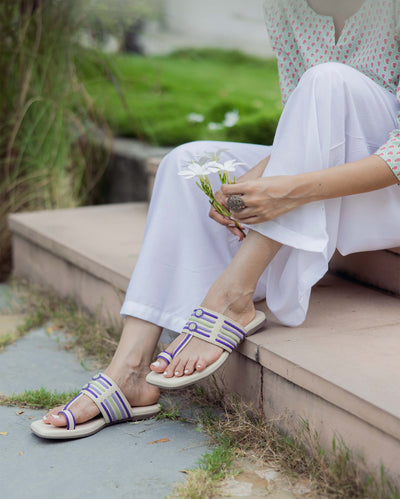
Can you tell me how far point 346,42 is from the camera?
5.60 feet

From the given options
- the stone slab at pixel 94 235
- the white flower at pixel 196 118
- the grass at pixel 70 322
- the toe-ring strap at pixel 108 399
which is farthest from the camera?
the white flower at pixel 196 118

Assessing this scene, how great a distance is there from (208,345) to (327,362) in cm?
27

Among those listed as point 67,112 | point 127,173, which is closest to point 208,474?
point 67,112

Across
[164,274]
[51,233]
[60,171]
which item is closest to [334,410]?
[164,274]

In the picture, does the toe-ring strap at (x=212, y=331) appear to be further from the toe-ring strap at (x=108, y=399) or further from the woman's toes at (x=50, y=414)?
the woman's toes at (x=50, y=414)

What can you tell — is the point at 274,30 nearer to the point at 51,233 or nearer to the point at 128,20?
the point at 51,233

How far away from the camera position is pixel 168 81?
4832mm

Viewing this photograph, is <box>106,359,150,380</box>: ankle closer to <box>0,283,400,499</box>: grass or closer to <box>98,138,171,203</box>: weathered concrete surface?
<box>0,283,400,499</box>: grass

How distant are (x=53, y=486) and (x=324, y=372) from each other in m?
0.59

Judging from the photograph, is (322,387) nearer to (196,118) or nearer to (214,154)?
(214,154)

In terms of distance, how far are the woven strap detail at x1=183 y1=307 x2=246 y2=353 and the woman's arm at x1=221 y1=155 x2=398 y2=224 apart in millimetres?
230

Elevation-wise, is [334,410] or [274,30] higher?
[274,30]

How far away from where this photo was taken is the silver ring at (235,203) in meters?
1.47

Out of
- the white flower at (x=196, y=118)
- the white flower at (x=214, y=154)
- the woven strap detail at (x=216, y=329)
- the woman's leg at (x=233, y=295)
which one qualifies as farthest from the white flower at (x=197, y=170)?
the white flower at (x=196, y=118)
